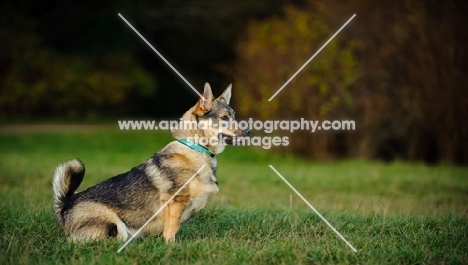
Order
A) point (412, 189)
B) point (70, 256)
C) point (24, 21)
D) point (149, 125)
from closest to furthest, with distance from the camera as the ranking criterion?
point (70, 256)
point (412, 189)
point (24, 21)
point (149, 125)

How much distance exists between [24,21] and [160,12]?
6351 mm

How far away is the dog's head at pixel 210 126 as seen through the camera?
6.77 meters

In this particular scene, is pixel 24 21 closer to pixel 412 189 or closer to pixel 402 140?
pixel 402 140

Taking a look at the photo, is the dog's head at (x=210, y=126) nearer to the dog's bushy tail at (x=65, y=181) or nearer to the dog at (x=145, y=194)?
the dog at (x=145, y=194)

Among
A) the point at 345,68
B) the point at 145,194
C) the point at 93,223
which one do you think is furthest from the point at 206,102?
the point at 345,68

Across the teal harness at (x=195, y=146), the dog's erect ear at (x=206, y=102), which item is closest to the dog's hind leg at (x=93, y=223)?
the teal harness at (x=195, y=146)

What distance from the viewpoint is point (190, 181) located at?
6.43 meters

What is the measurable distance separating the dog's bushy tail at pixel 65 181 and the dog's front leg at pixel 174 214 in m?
1.00

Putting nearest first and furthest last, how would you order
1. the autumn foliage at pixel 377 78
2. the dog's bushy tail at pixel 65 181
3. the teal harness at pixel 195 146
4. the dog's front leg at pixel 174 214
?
the dog's front leg at pixel 174 214 < the dog's bushy tail at pixel 65 181 < the teal harness at pixel 195 146 < the autumn foliage at pixel 377 78

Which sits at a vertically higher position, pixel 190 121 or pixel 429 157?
pixel 190 121

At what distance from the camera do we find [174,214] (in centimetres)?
633

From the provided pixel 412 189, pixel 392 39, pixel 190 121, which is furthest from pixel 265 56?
pixel 190 121

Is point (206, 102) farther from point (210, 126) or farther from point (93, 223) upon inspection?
point (93, 223)

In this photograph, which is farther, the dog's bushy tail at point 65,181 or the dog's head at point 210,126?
the dog's head at point 210,126
